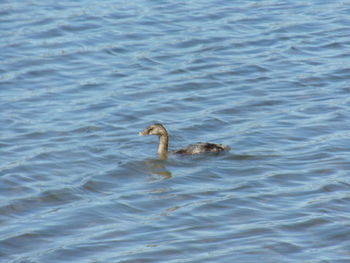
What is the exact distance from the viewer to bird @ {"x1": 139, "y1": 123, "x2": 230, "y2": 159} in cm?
1315

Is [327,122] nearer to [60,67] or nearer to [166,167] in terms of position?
[166,167]

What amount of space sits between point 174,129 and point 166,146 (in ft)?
3.37

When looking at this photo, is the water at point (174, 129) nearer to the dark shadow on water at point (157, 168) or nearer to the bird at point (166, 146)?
the dark shadow on water at point (157, 168)

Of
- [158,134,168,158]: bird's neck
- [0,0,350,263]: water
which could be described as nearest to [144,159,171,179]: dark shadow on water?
[0,0,350,263]: water

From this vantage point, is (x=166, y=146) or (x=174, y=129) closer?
(x=166, y=146)

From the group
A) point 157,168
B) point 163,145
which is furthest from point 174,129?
point 157,168

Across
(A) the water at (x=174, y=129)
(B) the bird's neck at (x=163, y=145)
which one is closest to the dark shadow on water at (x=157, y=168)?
(A) the water at (x=174, y=129)

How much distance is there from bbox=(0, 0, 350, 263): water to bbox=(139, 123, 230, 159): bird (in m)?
0.13

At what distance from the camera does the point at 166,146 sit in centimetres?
1375

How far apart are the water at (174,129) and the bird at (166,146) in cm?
13

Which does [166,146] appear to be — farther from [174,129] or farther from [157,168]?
[174,129]

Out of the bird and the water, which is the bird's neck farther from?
the water

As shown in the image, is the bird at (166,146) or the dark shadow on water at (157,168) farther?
the bird at (166,146)

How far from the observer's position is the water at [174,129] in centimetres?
1048
